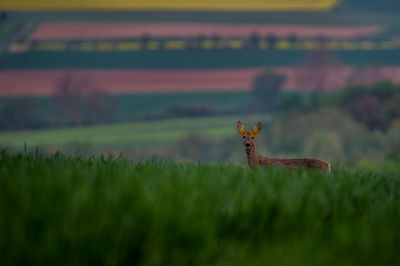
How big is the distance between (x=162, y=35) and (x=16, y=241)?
115 metres

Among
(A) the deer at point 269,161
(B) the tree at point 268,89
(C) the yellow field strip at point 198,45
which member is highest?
(C) the yellow field strip at point 198,45

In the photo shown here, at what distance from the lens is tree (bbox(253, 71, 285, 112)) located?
12488 cm

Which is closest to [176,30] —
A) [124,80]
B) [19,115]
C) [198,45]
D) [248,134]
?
[198,45]

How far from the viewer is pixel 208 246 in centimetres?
704

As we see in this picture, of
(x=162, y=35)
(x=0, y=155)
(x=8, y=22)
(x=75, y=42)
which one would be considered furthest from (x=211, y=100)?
(x=0, y=155)

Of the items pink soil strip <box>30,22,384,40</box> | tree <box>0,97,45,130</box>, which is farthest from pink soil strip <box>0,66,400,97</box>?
pink soil strip <box>30,22,384,40</box>

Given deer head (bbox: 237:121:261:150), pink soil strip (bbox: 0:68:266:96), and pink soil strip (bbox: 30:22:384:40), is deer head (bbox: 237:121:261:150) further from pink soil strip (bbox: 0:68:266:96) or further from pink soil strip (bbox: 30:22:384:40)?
pink soil strip (bbox: 0:68:266:96)

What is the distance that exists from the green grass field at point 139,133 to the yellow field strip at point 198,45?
10812 millimetres

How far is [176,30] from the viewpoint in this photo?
123 m

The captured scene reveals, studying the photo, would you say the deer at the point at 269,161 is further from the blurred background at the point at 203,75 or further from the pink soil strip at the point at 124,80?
the pink soil strip at the point at 124,80

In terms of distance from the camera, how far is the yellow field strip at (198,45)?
11246 cm

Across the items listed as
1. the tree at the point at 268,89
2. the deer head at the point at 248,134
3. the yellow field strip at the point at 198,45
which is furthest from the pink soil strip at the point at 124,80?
the deer head at the point at 248,134

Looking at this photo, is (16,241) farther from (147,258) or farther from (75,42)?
(75,42)

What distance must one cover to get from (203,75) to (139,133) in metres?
20.5
